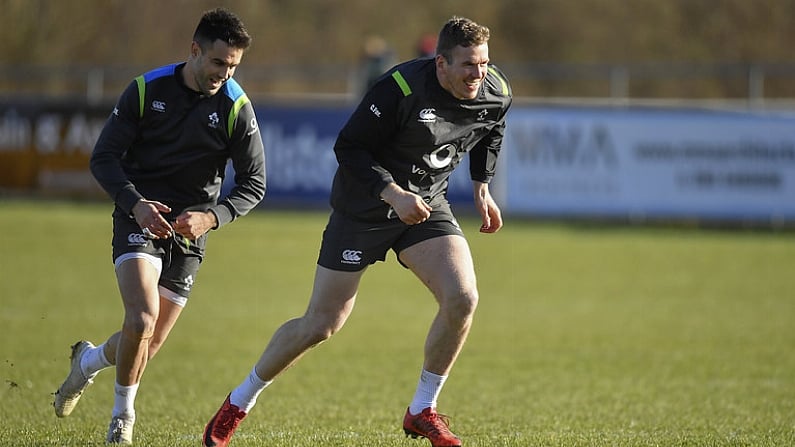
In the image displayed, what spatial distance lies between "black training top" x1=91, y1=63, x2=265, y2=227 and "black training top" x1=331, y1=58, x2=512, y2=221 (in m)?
0.55

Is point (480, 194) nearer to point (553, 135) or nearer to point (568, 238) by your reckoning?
point (568, 238)

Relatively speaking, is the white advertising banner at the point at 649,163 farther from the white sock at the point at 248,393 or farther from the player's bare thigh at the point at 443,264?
the white sock at the point at 248,393

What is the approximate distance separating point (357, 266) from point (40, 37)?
1004 inches

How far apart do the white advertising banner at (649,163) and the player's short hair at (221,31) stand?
1470 centimetres

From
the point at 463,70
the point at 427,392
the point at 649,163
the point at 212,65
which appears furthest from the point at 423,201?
the point at 649,163

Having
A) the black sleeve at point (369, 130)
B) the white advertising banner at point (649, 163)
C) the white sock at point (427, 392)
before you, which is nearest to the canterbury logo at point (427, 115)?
the black sleeve at point (369, 130)

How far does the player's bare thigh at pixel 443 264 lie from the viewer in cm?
634

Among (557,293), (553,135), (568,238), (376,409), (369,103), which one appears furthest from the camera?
(553,135)

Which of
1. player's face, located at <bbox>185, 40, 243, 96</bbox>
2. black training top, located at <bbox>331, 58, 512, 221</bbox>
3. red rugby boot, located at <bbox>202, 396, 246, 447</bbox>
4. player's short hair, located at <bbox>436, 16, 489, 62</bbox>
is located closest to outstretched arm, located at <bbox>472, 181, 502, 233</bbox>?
black training top, located at <bbox>331, 58, 512, 221</bbox>

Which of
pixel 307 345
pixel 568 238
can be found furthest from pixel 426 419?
pixel 568 238

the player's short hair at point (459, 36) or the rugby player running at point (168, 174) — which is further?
the rugby player running at point (168, 174)

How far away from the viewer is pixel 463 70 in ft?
20.5

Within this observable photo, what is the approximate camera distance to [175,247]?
679 centimetres

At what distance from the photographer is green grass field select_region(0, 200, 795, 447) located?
7.47 m
